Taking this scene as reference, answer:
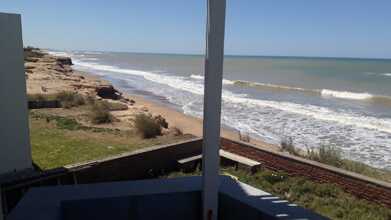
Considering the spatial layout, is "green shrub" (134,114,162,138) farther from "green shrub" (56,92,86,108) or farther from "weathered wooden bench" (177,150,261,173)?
"green shrub" (56,92,86,108)

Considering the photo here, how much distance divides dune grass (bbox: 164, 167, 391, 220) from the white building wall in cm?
245

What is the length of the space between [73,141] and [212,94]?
21.1 ft

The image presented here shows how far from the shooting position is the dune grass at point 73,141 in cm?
745

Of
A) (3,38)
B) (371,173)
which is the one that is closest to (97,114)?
(3,38)

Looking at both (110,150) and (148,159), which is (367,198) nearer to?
(148,159)

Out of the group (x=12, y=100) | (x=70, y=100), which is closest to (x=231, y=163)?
(x=12, y=100)

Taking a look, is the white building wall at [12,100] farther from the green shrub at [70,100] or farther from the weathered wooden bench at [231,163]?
the green shrub at [70,100]

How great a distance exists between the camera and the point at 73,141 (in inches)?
343

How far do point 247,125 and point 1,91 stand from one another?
1053 centimetres

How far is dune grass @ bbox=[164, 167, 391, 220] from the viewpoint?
529cm

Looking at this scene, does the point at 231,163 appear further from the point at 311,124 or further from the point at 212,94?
the point at 311,124

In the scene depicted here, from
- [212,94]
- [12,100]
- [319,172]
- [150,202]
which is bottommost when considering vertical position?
[319,172]

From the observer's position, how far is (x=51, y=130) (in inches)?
384

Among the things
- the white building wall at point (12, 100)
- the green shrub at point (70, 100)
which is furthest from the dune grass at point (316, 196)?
the green shrub at point (70, 100)
